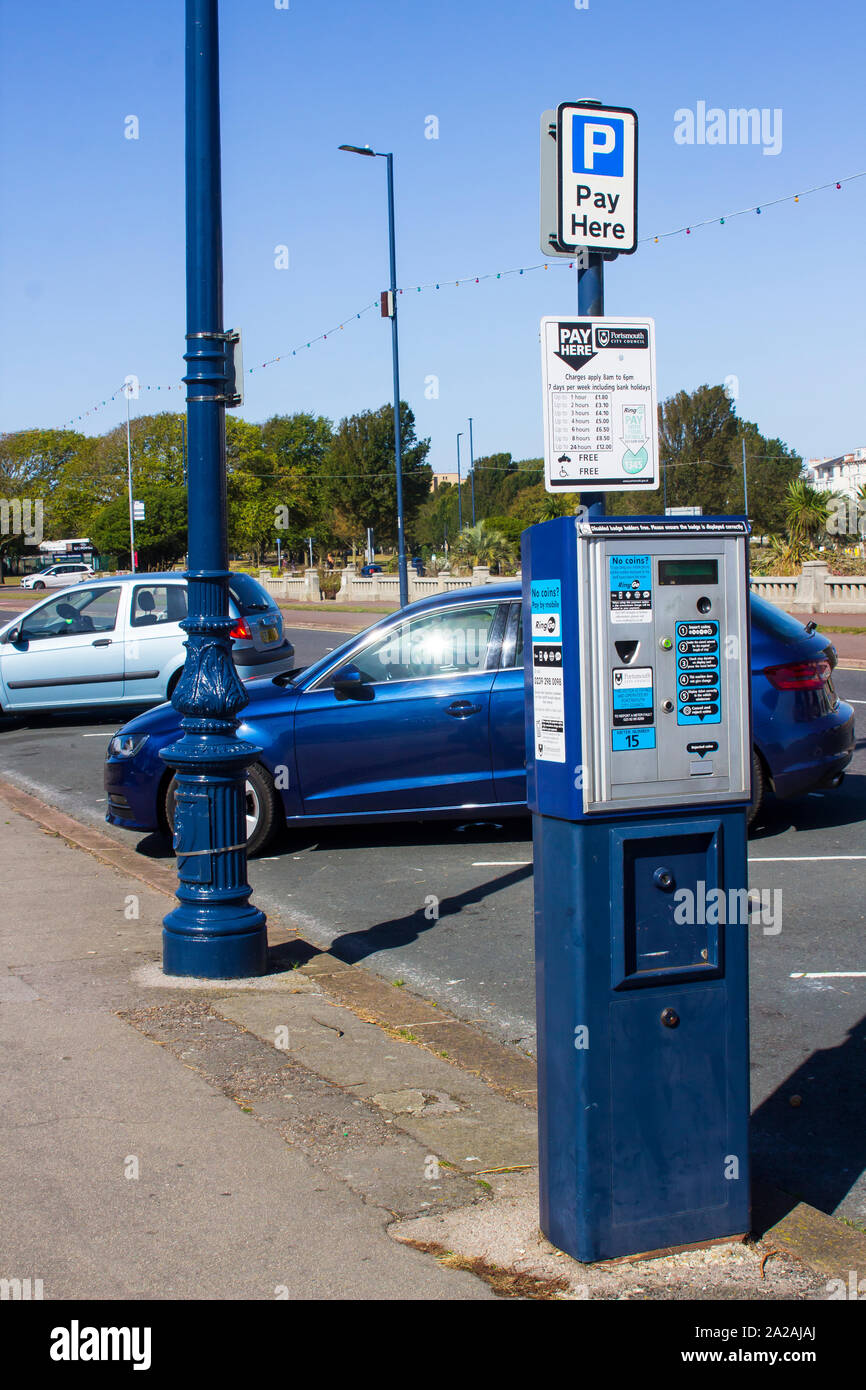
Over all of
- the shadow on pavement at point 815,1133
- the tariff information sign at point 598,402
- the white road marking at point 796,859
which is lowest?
the shadow on pavement at point 815,1133

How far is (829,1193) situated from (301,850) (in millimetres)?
5259

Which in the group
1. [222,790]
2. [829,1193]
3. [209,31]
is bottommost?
[829,1193]

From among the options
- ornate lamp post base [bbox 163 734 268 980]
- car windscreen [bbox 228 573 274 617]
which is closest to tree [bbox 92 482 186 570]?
car windscreen [bbox 228 573 274 617]

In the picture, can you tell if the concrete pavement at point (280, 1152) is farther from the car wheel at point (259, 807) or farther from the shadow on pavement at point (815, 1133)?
the car wheel at point (259, 807)

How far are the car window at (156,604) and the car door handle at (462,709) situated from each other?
7.30 m

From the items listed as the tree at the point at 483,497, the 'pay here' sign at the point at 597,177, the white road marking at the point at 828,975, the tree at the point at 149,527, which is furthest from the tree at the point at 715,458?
the 'pay here' sign at the point at 597,177

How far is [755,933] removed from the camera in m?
6.56

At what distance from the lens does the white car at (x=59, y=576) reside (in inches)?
2773

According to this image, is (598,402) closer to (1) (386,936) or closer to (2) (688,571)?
(2) (688,571)

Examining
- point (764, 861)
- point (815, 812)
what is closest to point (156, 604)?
point (815, 812)

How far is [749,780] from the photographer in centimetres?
338
